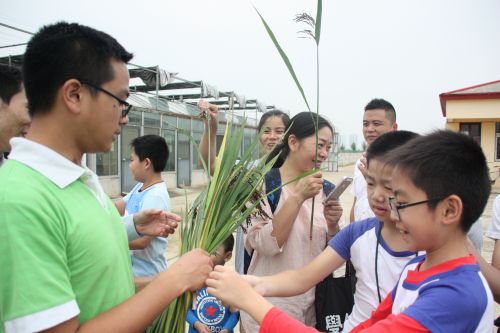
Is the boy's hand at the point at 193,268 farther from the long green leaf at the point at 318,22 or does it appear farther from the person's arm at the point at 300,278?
the long green leaf at the point at 318,22

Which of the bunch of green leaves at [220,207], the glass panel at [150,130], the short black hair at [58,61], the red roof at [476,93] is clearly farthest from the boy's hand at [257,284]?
the red roof at [476,93]

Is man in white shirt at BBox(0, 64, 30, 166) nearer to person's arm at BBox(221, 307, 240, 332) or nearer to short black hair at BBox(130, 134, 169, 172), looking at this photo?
short black hair at BBox(130, 134, 169, 172)

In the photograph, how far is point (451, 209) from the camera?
96 cm

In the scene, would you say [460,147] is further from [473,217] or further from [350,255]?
[350,255]

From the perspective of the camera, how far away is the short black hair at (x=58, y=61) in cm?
93

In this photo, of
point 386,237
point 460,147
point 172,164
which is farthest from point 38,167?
point 172,164

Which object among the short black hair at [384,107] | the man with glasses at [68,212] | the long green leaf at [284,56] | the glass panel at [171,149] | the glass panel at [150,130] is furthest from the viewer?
the glass panel at [171,149]

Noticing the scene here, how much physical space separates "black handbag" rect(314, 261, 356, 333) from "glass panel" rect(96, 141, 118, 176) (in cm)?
867

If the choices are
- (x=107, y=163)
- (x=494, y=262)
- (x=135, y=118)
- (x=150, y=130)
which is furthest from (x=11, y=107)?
(x=150, y=130)

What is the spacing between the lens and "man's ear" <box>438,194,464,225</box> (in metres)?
0.95

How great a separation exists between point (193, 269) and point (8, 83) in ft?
4.74

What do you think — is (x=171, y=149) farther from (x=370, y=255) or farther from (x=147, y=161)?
(x=370, y=255)

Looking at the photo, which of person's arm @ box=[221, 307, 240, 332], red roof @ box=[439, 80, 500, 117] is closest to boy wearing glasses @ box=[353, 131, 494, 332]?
person's arm @ box=[221, 307, 240, 332]

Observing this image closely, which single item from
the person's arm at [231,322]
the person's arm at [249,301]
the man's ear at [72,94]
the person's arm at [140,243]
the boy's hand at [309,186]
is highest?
the man's ear at [72,94]
